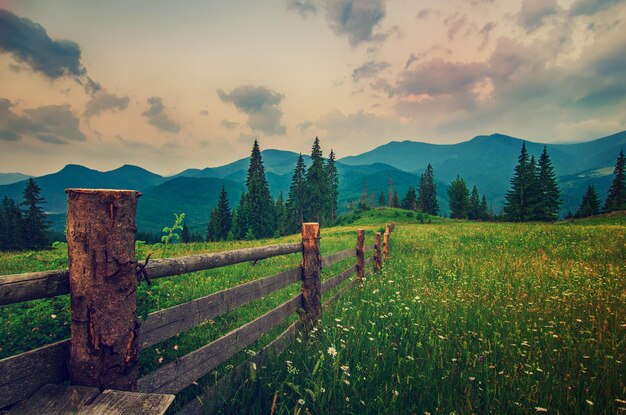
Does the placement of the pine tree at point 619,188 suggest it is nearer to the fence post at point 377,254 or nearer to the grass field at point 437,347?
the fence post at point 377,254

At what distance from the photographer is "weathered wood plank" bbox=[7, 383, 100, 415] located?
1.51 m

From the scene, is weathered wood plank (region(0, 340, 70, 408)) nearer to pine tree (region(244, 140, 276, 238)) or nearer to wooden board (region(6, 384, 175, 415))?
wooden board (region(6, 384, 175, 415))

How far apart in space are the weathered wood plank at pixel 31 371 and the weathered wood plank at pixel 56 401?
46 mm

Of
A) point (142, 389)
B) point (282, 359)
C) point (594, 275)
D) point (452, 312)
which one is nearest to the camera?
point (142, 389)

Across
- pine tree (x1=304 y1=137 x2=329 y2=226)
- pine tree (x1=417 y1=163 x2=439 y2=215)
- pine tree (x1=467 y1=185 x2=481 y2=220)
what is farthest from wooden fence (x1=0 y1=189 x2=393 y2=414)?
pine tree (x1=417 y1=163 x2=439 y2=215)

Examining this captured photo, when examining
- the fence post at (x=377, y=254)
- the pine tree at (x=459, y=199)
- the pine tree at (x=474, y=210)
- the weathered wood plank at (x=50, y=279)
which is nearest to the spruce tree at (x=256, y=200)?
the fence post at (x=377, y=254)

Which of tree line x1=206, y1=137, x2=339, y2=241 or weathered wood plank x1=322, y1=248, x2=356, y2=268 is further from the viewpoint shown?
tree line x1=206, y1=137, x2=339, y2=241

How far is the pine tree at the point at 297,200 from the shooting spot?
71.2 m

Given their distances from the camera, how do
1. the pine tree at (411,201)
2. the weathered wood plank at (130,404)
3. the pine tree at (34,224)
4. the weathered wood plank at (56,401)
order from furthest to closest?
the pine tree at (411,201) < the pine tree at (34,224) < the weathered wood plank at (56,401) < the weathered wood plank at (130,404)

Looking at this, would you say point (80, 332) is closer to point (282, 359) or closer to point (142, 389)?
point (142, 389)

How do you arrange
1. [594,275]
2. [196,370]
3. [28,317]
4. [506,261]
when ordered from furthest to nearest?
1. [506,261]
2. [594,275]
3. [28,317]
4. [196,370]

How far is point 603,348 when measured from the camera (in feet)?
14.4

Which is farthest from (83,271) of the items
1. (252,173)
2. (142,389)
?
(252,173)

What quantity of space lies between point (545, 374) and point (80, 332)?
489 cm
